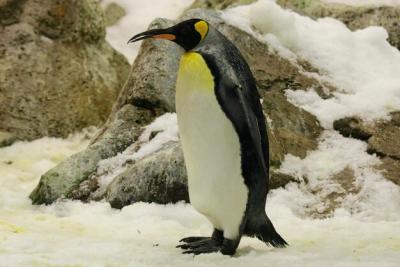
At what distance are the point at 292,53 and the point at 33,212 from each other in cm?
271

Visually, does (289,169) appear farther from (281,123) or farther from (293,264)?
(293,264)

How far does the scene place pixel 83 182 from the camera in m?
4.80

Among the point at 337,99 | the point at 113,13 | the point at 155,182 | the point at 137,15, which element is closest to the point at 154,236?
the point at 155,182

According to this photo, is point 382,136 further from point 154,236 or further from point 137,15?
point 137,15

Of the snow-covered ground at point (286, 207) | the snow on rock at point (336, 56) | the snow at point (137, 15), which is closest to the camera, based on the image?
the snow-covered ground at point (286, 207)

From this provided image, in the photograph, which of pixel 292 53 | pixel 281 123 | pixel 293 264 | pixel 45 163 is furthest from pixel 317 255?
pixel 45 163

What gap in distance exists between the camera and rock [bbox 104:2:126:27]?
11945mm

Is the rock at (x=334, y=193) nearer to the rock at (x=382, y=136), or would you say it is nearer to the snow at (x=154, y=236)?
the snow at (x=154, y=236)

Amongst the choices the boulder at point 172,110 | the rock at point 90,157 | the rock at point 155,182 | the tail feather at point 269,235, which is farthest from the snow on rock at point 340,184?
the rock at point 90,157

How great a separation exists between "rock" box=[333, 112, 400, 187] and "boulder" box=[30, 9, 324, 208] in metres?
0.24

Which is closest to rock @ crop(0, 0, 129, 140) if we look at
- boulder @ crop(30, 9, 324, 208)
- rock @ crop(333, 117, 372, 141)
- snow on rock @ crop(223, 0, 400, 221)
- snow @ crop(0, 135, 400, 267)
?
boulder @ crop(30, 9, 324, 208)

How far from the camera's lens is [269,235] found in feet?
10.7

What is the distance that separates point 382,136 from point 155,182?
72.2 inches

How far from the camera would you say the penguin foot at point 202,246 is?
315 centimetres
